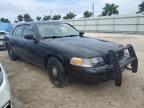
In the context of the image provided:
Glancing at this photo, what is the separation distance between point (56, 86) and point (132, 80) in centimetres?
191

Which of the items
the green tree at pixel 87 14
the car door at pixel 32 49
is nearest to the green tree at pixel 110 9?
the green tree at pixel 87 14

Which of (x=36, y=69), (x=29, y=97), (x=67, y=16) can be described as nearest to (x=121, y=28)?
(x=36, y=69)

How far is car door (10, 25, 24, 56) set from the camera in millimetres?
5578

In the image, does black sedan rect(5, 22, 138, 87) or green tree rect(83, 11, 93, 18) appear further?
green tree rect(83, 11, 93, 18)

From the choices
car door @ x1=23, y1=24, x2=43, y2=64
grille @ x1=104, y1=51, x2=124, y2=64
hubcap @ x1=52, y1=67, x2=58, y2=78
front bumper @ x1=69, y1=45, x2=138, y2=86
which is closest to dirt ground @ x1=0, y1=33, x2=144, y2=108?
hubcap @ x1=52, y1=67, x2=58, y2=78

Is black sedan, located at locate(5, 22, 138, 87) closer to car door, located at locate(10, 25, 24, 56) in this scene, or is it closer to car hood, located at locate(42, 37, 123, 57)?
car hood, located at locate(42, 37, 123, 57)

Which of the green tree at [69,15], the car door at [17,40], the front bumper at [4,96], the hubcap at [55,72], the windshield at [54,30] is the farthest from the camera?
the green tree at [69,15]

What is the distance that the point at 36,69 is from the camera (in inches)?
214

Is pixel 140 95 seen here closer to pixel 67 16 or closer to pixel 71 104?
pixel 71 104

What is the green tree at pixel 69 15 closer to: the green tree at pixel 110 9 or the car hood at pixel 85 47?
the green tree at pixel 110 9

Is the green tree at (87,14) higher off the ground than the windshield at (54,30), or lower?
higher

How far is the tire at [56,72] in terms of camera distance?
3.79 m

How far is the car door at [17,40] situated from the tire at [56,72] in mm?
1757

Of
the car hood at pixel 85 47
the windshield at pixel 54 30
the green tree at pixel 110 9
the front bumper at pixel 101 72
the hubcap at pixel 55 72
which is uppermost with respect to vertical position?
the green tree at pixel 110 9
